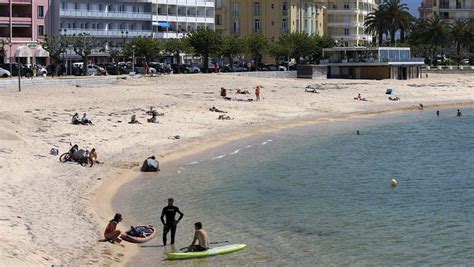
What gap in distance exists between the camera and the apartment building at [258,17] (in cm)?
12600

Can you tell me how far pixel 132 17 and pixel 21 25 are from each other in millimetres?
21175

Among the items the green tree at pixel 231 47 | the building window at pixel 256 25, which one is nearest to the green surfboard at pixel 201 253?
the green tree at pixel 231 47

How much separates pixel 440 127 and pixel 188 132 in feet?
74.0

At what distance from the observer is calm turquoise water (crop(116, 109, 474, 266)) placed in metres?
23.0

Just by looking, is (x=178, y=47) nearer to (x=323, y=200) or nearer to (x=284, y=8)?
(x=284, y=8)

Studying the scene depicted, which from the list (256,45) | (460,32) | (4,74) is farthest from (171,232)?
(460,32)

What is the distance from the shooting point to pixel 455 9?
154 meters

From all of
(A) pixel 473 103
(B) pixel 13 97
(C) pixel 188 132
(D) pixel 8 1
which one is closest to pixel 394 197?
(C) pixel 188 132

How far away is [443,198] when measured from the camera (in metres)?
31.7

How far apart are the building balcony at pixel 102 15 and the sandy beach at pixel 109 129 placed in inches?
1207

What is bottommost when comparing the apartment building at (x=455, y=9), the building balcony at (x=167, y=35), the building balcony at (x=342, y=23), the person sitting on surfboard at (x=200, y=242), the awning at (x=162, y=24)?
the person sitting on surfboard at (x=200, y=242)

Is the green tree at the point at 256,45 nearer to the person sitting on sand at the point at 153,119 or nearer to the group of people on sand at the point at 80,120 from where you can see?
the person sitting on sand at the point at 153,119

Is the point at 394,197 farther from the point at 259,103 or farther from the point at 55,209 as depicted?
the point at 259,103

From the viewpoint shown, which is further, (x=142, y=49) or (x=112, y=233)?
(x=142, y=49)
